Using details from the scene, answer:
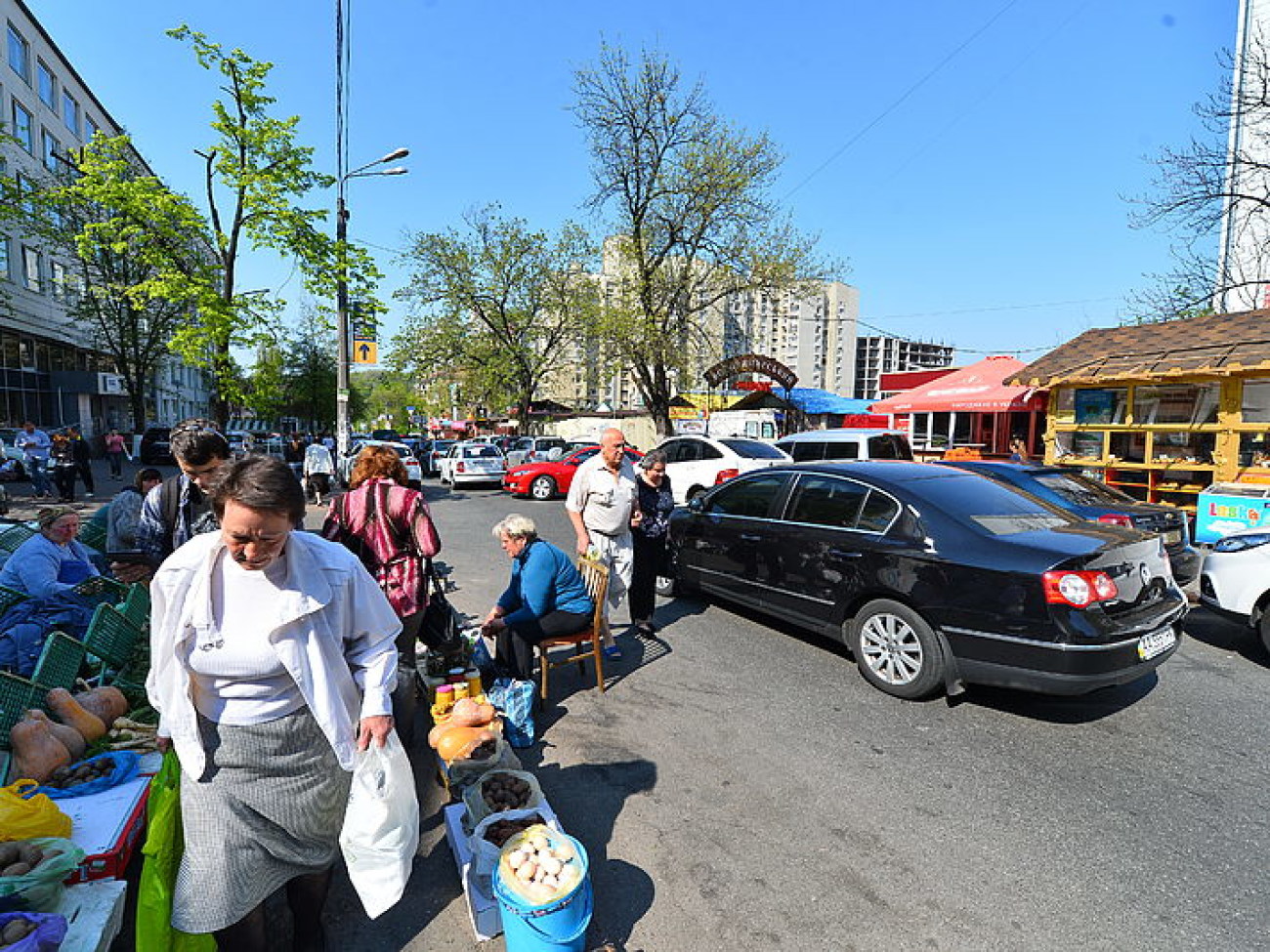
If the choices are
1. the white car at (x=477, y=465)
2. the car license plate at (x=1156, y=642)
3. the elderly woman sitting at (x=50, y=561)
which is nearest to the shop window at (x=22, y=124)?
the white car at (x=477, y=465)

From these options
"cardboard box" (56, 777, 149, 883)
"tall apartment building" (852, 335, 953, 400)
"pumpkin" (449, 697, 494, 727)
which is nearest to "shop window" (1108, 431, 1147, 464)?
"pumpkin" (449, 697, 494, 727)

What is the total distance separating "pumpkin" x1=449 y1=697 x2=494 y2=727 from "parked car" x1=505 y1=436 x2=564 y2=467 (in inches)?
678

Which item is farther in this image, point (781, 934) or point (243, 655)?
point (781, 934)

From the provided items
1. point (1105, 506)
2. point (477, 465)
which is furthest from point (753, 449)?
point (477, 465)

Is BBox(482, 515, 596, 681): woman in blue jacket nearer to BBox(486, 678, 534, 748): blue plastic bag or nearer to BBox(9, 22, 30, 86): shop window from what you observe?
BBox(486, 678, 534, 748): blue plastic bag

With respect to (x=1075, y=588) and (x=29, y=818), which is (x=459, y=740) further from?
(x=1075, y=588)

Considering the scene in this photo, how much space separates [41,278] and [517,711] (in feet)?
127

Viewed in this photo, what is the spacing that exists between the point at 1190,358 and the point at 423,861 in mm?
12300

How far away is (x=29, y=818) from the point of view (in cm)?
224

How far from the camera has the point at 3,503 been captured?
11820 mm

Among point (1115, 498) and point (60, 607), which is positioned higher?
point (1115, 498)

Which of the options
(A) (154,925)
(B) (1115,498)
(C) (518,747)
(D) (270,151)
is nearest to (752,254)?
(D) (270,151)

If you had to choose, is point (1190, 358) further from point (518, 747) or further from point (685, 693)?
point (518, 747)

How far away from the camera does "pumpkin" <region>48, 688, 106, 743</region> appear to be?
3113 mm
